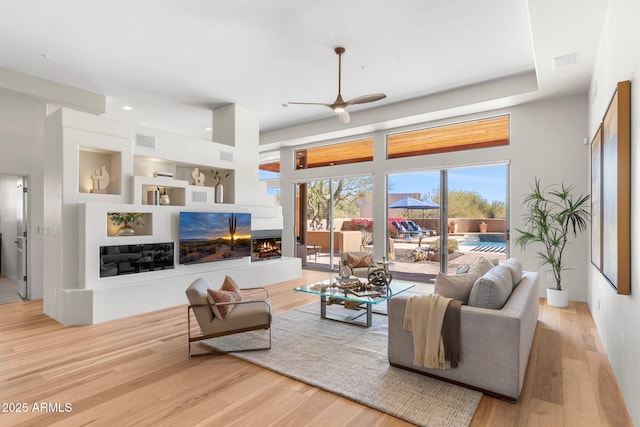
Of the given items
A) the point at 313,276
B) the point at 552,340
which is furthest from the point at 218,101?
the point at 552,340

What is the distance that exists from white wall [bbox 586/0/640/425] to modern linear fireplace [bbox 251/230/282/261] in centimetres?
562

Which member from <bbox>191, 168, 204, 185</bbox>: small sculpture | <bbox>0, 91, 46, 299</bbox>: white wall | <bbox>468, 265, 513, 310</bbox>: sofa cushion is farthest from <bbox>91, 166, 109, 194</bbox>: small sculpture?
<bbox>468, 265, 513, 310</bbox>: sofa cushion

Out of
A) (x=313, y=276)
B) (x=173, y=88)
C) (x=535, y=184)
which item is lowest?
(x=313, y=276)

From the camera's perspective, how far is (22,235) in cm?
584

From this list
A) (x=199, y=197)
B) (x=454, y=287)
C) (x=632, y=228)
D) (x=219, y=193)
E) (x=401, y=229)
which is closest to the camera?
(x=632, y=228)

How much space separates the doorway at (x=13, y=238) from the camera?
5.77 m

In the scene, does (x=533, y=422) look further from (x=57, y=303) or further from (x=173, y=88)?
(x=173, y=88)

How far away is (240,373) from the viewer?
2969 mm

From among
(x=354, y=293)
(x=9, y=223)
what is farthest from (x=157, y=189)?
(x=9, y=223)

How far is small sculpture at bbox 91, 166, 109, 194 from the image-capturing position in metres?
4.90

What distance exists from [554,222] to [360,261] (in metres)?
3.22

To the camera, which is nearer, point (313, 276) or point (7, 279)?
point (7, 279)

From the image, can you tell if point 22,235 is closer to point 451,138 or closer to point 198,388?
point 198,388

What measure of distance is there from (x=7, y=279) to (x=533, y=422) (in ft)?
31.2
